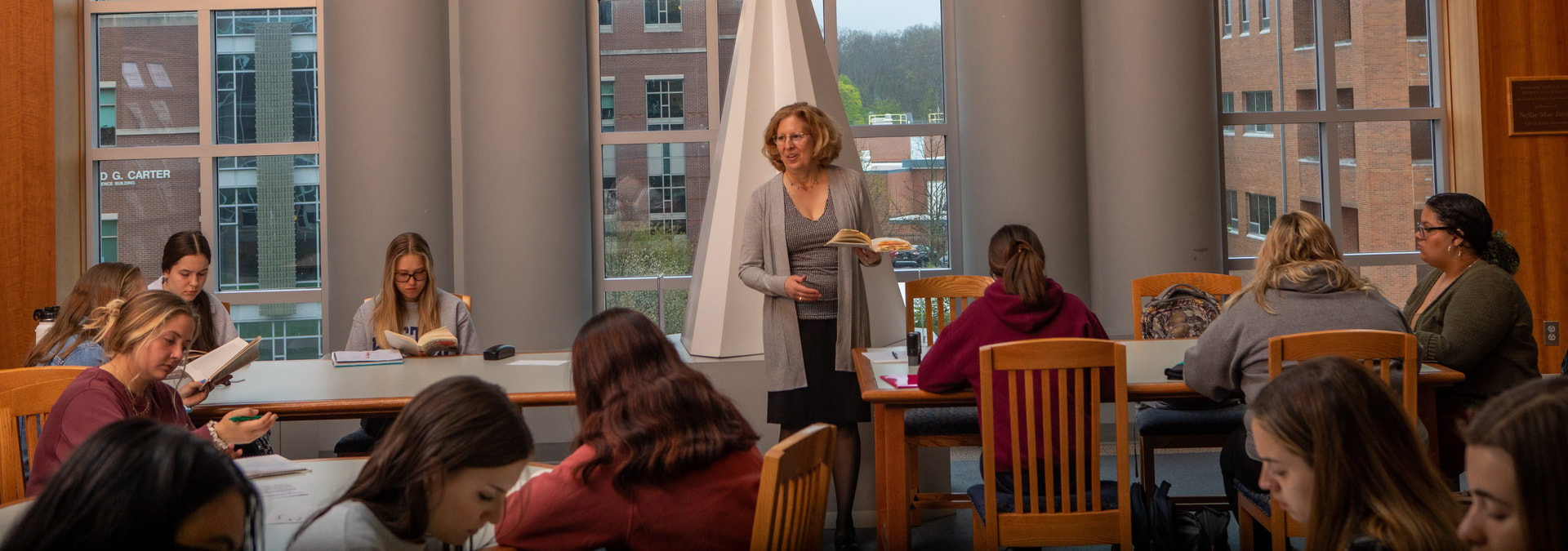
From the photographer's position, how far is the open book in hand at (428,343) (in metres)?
4.12

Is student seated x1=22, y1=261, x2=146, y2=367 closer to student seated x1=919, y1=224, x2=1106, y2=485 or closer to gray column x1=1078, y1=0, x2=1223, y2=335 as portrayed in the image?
student seated x1=919, y1=224, x2=1106, y2=485

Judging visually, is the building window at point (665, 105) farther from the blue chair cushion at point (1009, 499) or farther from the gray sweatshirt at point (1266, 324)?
the gray sweatshirt at point (1266, 324)

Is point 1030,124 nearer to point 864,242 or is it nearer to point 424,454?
point 864,242

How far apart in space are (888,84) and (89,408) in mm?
4747

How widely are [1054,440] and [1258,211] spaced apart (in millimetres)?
3943

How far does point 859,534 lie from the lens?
13.9 ft

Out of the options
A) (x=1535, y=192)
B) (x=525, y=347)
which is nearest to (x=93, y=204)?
(x=525, y=347)

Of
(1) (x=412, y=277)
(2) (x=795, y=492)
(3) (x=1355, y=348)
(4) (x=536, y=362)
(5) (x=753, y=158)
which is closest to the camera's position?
(2) (x=795, y=492)

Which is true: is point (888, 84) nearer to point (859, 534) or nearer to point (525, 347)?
point (525, 347)

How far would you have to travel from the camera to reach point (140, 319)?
2555 mm

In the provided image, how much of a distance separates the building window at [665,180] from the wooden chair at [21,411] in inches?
150

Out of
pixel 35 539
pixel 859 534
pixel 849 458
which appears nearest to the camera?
pixel 35 539

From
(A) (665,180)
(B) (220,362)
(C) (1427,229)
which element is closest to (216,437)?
(B) (220,362)

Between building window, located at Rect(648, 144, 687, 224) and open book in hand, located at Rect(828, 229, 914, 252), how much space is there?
2.88 m
